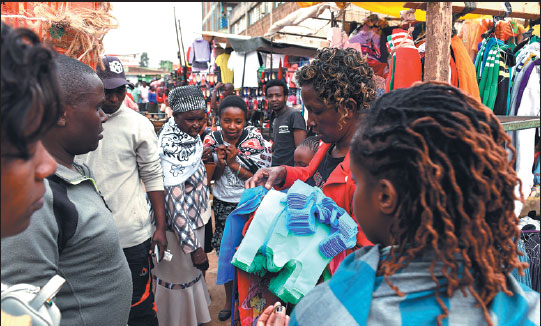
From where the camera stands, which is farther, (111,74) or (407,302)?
(111,74)

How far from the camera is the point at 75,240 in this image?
1416 millimetres

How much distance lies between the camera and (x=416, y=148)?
898 millimetres

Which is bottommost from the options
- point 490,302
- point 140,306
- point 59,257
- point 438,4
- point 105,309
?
point 140,306

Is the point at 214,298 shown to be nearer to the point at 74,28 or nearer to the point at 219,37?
the point at 74,28

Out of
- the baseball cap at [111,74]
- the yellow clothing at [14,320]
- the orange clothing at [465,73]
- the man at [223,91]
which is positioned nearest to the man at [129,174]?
the baseball cap at [111,74]

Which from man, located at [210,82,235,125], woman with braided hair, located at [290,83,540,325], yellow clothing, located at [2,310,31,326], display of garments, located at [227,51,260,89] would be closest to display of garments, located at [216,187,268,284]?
woman with braided hair, located at [290,83,540,325]

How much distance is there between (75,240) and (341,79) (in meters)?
1.36

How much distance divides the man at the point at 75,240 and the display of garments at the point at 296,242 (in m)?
0.55

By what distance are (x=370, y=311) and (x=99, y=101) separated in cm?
161

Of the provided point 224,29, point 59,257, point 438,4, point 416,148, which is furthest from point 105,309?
point 224,29

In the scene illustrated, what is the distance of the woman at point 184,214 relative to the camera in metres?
3.01

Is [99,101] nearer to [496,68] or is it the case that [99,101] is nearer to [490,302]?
[490,302]

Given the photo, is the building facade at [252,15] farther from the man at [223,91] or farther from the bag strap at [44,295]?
the bag strap at [44,295]

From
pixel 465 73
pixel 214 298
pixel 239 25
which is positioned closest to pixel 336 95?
pixel 465 73
